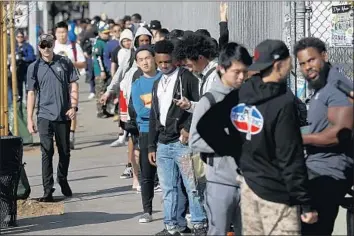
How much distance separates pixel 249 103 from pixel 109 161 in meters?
→ 8.20

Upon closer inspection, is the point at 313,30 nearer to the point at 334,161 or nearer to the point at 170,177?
the point at 170,177

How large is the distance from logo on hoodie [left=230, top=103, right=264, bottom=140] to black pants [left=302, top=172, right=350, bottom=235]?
0.73 metres

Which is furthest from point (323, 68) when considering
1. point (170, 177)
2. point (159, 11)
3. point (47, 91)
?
point (159, 11)

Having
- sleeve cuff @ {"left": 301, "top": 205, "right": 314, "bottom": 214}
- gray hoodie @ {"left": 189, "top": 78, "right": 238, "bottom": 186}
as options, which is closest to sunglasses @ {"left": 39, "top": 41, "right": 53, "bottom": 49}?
gray hoodie @ {"left": 189, "top": 78, "right": 238, "bottom": 186}

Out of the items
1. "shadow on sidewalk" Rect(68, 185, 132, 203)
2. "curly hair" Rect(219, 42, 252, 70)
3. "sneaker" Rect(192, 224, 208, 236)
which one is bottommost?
"shadow on sidewalk" Rect(68, 185, 132, 203)

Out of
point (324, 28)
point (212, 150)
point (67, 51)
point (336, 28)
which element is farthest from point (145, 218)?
point (67, 51)

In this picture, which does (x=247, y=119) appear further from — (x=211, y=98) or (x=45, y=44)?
(x=45, y=44)

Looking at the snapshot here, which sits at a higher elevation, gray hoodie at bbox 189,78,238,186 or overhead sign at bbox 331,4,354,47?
overhead sign at bbox 331,4,354,47

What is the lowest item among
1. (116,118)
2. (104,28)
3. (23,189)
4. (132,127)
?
(23,189)

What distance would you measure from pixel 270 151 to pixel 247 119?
0.26m

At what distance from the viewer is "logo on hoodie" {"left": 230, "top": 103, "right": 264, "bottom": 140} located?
19.0 feet

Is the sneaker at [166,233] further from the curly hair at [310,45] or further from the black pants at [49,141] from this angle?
Answer: the curly hair at [310,45]

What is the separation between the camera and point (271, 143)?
5.78 meters

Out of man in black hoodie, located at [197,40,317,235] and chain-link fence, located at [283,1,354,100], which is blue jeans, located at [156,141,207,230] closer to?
chain-link fence, located at [283,1,354,100]
